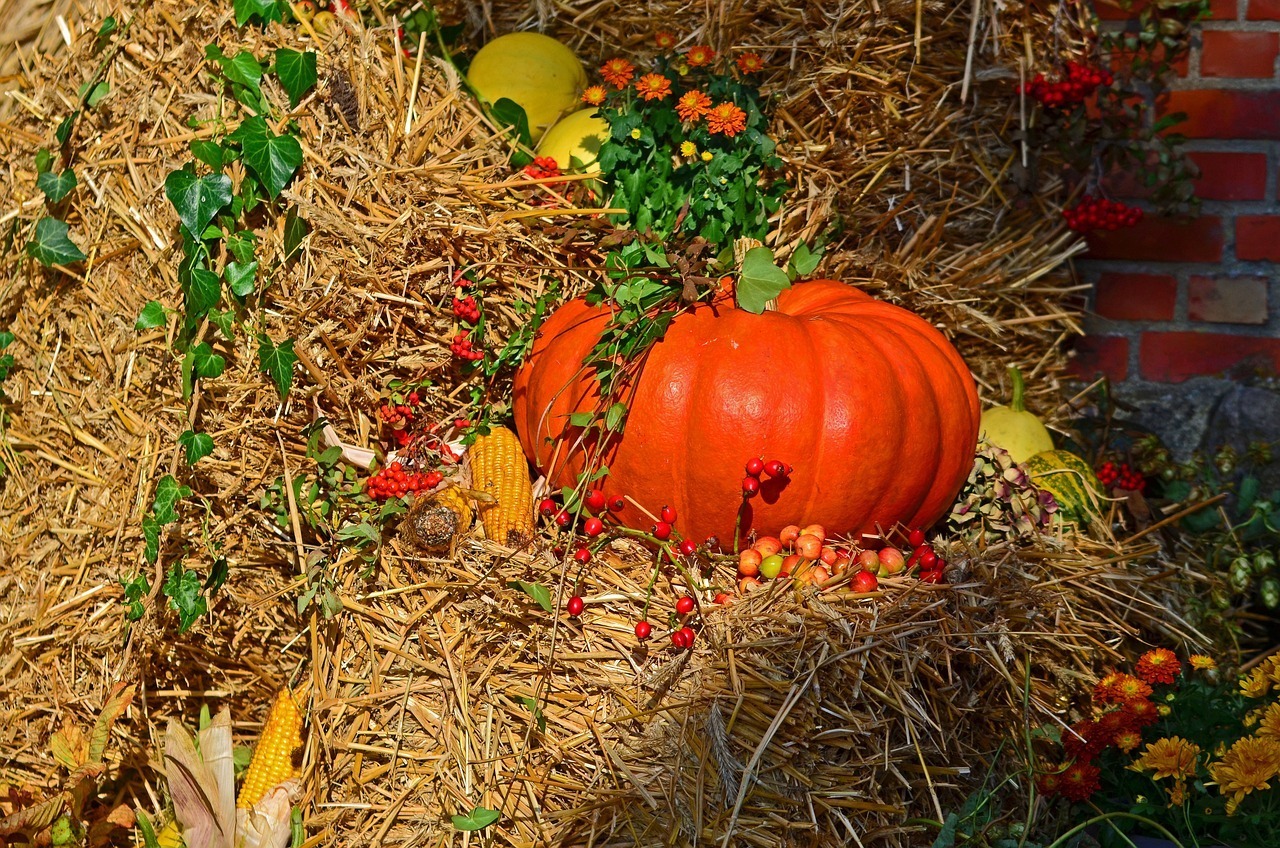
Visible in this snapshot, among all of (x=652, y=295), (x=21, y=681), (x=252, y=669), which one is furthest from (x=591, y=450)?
(x=21, y=681)

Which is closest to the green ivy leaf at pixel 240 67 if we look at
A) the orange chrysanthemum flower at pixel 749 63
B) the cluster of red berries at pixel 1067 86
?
the orange chrysanthemum flower at pixel 749 63

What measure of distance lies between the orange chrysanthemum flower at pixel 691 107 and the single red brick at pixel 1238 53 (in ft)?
4.93

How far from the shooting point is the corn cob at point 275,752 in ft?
6.54

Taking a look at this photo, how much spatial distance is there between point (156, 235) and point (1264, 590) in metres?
2.72

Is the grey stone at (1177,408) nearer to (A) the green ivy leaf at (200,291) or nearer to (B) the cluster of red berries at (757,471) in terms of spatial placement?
(B) the cluster of red berries at (757,471)

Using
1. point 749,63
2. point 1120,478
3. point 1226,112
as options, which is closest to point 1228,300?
point 1226,112

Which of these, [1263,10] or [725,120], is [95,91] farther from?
[1263,10]

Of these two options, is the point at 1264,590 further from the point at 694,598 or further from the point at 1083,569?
the point at 694,598

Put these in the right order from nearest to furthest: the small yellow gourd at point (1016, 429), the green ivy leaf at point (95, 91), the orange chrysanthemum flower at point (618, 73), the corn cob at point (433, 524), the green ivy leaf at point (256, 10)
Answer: the corn cob at point (433, 524)
the green ivy leaf at point (256, 10)
the green ivy leaf at point (95, 91)
the orange chrysanthemum flower at point (618, 73)
the small yellow gourd at point (1016, 429)

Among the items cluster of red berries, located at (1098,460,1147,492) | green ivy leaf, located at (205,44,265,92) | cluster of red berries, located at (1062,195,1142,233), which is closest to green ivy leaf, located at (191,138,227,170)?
green ivy leaf, located at (205,44,265,92)

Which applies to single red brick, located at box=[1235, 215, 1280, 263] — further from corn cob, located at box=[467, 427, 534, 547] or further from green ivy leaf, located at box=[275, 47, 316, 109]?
green ivy leaf, located at box=[275, 47, 316, 109]


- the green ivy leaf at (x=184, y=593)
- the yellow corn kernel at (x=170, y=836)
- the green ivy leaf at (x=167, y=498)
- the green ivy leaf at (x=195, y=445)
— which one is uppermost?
the green ivy leaf at (x=195, y=445)

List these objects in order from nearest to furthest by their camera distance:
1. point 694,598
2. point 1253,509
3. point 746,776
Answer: point 746,776 < point 694,598 < point 1253,509

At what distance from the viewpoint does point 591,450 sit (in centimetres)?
200
